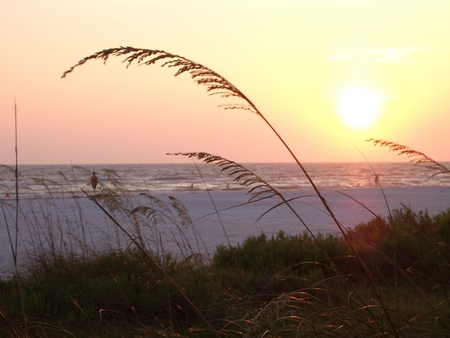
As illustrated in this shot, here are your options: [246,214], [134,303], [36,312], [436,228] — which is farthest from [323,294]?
[246,214]

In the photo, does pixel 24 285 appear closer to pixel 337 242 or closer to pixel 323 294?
pixel 323 294

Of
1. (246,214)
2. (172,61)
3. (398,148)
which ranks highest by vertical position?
(172,61)

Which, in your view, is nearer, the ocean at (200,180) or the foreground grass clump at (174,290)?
the foreground grass clump at (174,290)

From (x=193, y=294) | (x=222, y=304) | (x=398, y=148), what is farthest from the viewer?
(x=193, y=294)

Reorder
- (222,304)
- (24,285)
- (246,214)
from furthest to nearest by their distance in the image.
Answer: (246,214), (24,285), (222,304)

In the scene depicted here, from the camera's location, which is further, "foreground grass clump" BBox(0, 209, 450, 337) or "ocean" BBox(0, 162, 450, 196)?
"ocean" BBox(0, 162, 450, 196)

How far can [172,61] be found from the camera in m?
1.72

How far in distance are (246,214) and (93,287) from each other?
1303 cm

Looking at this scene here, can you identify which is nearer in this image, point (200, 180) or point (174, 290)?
point (174, 290)

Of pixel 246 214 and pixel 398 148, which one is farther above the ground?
pixel 398 148

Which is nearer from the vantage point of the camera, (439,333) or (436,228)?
(439,333)

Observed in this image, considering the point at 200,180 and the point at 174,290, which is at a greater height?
the point at 174,290

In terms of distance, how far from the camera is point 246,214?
56.6 feet

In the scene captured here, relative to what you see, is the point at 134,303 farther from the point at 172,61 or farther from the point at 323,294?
the point at 172,61
